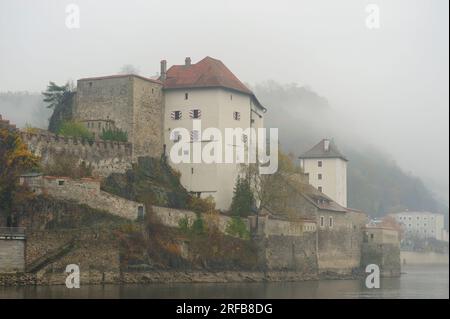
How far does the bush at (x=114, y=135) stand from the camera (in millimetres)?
71562

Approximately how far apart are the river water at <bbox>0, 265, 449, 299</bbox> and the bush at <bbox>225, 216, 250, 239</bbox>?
4.47m

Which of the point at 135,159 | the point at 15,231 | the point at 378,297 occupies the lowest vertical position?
the point at 378,297

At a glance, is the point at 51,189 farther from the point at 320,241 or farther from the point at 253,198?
the point at 320,241

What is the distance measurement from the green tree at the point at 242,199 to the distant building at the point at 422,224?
102014 millimetres

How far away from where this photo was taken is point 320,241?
8031 centimetres

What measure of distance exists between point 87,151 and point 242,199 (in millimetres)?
11678

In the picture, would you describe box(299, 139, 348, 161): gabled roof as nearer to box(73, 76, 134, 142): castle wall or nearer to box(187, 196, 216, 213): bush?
box(187, 196, 216, 213): bush

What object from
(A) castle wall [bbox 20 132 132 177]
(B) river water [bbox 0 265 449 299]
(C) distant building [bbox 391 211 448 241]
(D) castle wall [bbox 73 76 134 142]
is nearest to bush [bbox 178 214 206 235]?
(B) river water [bbox 0 265 449 299]

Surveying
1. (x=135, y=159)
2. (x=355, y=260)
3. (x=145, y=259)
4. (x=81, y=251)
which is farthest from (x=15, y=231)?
(x=355, y=260)

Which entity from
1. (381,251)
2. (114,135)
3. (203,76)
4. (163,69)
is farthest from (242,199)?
(381,251)

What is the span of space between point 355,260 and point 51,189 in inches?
1317

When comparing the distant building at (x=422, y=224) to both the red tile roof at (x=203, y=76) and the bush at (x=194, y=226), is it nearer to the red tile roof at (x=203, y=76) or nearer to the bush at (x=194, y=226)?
the red tile roof at (x=203, y=76)

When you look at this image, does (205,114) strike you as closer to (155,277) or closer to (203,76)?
(203,76)
